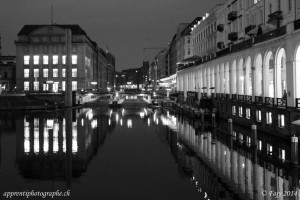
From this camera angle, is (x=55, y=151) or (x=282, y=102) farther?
(x=282, y=102)

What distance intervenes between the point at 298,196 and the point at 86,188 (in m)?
9.67

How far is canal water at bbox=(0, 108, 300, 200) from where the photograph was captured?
62.6 ft

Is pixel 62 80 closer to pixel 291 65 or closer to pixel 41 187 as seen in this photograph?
pixel 291 65

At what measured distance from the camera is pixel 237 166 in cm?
2430

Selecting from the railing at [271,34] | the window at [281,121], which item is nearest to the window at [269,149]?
the window at [281,121]

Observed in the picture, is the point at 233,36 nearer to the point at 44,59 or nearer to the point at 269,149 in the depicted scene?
the point at 269,149

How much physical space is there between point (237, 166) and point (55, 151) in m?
14.1

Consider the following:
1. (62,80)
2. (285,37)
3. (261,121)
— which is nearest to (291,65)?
(285,37)

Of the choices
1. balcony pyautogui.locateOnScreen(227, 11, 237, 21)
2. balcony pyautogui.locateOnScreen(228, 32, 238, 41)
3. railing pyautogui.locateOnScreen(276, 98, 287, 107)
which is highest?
balcony pyautogui.locateOnScreen(227, 11, 237, 21)

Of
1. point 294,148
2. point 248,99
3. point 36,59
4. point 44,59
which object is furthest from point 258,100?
point 36,59

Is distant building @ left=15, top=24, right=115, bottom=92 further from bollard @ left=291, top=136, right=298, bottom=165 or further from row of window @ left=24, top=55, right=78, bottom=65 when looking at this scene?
bollard @ left=291, top=136, right=298, bottom=165

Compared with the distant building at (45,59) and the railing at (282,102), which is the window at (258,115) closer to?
the railing at (282,102)

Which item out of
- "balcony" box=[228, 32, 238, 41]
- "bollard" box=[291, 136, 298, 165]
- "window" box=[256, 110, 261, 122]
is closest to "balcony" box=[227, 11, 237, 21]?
"balcony" box=[228, 32, 238, 41]

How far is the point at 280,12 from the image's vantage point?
1836 inches
